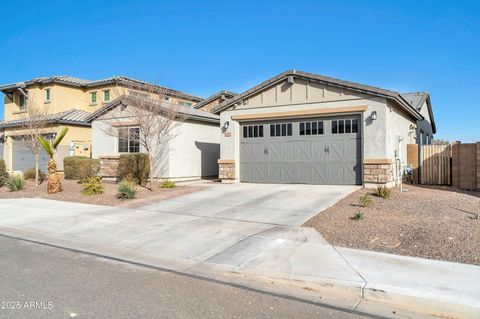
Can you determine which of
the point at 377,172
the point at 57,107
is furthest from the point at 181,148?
the point at 57,107

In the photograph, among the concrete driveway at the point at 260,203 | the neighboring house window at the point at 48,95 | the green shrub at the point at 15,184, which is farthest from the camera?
the neighboring house window at the point at 48,95

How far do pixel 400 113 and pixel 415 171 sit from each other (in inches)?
105

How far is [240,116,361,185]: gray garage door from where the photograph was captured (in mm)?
14836

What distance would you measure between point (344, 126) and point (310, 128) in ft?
4.55

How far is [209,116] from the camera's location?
2070 centimetres

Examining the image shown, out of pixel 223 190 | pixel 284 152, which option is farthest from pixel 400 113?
pixel 223 190

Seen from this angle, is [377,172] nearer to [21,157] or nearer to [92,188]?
[92,188]

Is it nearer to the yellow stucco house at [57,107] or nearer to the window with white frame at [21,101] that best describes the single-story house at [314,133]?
the yellow stucco house at [57,107]

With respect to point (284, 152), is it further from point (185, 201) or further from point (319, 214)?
point (319, 214)

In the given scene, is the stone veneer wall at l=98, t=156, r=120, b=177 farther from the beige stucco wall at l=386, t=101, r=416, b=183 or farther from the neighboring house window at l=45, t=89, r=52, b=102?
the beige stucco wall at l=386, t=101, r=416, b=183

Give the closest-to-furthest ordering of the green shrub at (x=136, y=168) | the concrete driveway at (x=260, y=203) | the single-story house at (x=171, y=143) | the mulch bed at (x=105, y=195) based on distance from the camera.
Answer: the concrete driveway at (x=260, y=203), the mulch bed at (x=105, y=195), the green shrub at (x=136, y=168), the single-story house at (x=171, y=143)

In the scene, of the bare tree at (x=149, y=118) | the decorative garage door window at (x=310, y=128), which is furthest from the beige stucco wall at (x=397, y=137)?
the bare tree at (x=149, y=118)

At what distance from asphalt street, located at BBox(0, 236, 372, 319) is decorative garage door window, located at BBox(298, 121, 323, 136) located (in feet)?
35.7

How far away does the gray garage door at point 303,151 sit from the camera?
1484cm
